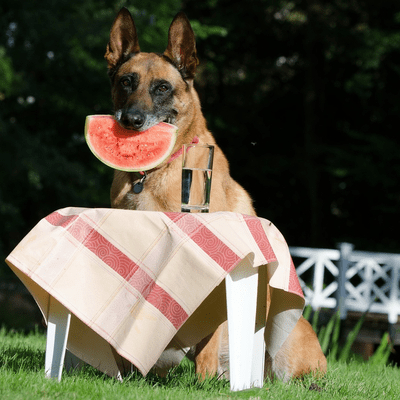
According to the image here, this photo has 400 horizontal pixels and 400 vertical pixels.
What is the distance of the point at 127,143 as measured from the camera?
11.0 feet

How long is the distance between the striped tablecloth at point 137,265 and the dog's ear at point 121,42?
1747 mm

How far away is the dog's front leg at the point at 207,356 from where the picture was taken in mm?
3127

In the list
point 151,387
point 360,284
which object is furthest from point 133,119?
point 360,284

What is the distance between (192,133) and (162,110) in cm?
28

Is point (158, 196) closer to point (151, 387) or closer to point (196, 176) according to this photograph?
point (196, 176)

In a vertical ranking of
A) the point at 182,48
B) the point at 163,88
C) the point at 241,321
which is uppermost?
the point at 182,48

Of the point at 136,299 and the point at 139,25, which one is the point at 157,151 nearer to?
the point at 136,299

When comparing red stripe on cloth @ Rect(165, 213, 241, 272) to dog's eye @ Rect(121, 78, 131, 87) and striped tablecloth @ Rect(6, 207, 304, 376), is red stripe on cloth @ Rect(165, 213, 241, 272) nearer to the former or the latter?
striped tablecloth @ Rect(6, 207, 304, 376)

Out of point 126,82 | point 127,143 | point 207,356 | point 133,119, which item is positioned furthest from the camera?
point 126,82

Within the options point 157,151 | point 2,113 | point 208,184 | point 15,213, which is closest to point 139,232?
point 208,184

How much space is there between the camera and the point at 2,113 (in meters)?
12.4

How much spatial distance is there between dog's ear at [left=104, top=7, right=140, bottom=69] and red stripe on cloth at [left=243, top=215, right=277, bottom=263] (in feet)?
6.32

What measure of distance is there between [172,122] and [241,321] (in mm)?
1788

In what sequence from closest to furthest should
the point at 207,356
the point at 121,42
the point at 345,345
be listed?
the point at 207,356 → the point at 121,42 → the point at 345,345
